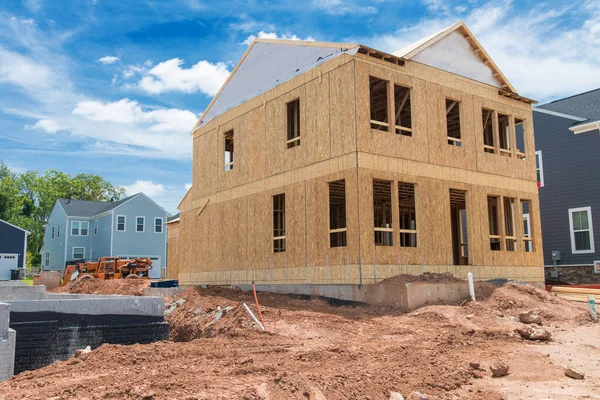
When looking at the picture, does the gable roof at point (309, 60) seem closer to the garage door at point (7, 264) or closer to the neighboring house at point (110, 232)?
the neighboring house at point (110, 232)

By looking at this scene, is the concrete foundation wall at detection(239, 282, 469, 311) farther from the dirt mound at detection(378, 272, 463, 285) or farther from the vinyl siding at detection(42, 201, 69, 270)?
the vinyl siding at detection(42, 201, 69, 270)

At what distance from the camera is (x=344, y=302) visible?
14555 millimetres

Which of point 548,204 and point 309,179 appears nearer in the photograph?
point 309,179

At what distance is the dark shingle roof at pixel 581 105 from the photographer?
74.4ft

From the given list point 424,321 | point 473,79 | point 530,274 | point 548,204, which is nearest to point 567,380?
point 424,321

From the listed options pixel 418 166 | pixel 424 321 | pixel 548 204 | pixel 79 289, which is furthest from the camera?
pixel 79 289

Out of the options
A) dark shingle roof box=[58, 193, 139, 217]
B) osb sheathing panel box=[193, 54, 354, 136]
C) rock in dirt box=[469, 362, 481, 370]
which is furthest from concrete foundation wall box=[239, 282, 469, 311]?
dark shingle roof box=[58, 193, 139, 217]

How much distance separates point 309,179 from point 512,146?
8.09 m

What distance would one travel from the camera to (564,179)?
22922mm

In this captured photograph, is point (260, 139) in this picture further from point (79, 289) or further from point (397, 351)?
point (79, 289)

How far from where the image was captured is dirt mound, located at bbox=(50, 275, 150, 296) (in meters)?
27.6

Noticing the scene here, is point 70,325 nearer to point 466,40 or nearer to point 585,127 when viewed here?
point 466,40

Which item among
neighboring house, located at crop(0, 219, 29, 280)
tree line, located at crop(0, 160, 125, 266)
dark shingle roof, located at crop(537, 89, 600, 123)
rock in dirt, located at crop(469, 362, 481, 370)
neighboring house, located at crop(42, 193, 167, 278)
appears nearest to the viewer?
rock in dirt, located at crop(469, 362, 481, 370)

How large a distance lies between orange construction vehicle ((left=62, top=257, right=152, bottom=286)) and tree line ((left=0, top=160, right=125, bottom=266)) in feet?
100
